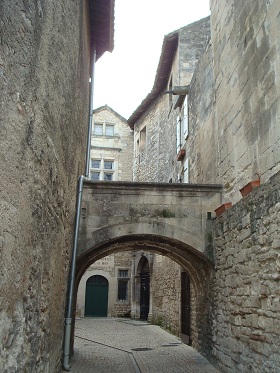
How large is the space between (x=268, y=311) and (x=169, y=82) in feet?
37.2

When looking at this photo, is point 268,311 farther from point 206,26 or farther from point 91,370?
point 206,26

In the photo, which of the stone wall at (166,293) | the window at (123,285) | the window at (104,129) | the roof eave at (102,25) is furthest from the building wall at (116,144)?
the roof eave at (102,25)

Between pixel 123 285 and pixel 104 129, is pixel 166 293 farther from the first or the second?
pixel 104 129

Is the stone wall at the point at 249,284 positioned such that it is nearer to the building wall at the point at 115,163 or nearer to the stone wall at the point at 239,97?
the stone wall at the point at 239,97

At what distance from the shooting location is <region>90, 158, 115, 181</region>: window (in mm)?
18656

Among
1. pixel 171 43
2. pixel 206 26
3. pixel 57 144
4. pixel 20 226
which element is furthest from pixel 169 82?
pixel 20 226

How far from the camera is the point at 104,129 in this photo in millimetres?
19500

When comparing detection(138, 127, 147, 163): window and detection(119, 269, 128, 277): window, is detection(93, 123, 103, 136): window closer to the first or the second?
detection(138, 127, 147, 163): window

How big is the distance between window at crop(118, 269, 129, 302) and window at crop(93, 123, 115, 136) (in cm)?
688

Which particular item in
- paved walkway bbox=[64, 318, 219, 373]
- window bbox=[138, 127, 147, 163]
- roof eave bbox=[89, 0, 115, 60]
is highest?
window bbox=[138, 127, 147, 163]

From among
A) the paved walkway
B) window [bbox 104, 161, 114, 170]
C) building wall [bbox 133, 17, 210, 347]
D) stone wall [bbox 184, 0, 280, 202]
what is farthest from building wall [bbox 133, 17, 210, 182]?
the paved walkway

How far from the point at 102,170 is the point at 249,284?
1455 cm

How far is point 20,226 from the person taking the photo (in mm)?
2715

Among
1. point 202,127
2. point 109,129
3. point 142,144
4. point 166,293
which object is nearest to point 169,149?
point 142,144
